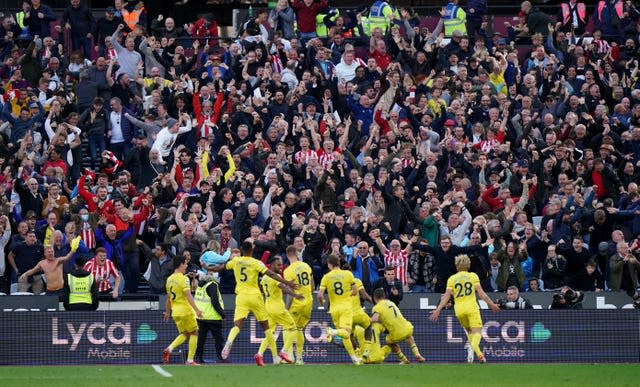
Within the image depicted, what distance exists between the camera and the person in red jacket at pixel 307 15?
114ft

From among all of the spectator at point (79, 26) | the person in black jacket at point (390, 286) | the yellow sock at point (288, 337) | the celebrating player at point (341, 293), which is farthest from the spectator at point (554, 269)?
the spectator at point (79, 26)

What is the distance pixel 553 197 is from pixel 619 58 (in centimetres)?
743

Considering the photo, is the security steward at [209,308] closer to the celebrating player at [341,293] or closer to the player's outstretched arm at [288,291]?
the player's outstretched arm at [288,291]

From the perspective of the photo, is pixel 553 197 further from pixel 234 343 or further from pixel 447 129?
pixel 234 343

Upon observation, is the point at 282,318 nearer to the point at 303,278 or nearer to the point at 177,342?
the point at 303,278

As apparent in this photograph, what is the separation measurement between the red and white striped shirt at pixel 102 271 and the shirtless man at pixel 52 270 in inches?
15.7

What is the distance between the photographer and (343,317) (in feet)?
77.5

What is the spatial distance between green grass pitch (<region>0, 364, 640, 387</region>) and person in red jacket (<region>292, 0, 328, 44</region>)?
12509mm

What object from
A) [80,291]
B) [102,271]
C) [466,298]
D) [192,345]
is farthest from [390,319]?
[102,271]

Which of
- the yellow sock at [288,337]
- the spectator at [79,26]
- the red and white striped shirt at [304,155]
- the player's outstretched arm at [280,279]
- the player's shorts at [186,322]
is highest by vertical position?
the spectator at [79,26]

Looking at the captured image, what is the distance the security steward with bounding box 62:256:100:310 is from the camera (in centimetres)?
2520

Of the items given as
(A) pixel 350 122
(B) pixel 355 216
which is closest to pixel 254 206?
(B) pixel 355 216

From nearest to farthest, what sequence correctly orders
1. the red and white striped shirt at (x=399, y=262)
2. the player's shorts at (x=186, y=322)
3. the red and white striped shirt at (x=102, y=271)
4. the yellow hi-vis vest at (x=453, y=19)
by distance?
the player's shorts at (x=186, y=322)
the red and white striped shirt at (x=102, y=271)
the red and white striped shirt at (x=399, y=262)
the yellow hi-vis vest at (x=453, y=19)

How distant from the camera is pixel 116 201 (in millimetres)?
27266
